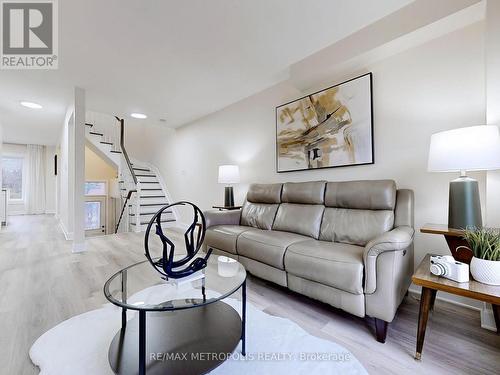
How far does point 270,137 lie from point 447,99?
6.33 ft

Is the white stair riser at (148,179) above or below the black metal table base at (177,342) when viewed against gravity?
above

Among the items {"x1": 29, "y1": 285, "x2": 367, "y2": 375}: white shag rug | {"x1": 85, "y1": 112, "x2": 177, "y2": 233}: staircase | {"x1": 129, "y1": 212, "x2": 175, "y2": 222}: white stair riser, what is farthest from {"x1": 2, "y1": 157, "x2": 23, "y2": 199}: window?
{"x1": 29, "y1": 285, "x2": 367, "y2": 375}: white shag rug

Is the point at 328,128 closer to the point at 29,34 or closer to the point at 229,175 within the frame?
the point at 229,175

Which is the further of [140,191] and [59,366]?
[140,191]

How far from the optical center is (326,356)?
1.26 meters

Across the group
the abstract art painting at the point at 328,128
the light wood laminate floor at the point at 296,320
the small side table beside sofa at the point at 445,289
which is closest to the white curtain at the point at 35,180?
the light wood laminate floor at the point at 296,320

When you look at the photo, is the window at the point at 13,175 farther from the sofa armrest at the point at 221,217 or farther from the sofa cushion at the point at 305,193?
Answer: the sofa cushion at the point at 305,193

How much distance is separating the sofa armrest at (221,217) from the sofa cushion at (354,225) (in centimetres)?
114

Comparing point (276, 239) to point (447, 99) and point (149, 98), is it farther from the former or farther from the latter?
point (149, 98)

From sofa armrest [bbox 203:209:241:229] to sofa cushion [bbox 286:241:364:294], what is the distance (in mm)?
1153

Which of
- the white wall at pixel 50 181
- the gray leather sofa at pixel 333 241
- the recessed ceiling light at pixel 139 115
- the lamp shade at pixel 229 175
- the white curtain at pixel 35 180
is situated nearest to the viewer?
the gray leather sofa at pixel 333 241

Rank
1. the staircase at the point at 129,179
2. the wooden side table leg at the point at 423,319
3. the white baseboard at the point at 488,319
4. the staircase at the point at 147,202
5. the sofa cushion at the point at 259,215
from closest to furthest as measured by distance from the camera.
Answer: the wooden side table leg at the point at 423,319 → the white baseboard at the point at 488,319 → the sofa cushion at the point at 259,215 → the staircase at the point at 147,202 → the staircase at the point at 129,179

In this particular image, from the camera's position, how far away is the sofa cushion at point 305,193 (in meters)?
2.39

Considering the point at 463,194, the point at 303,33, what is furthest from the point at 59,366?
the point at 303,33
